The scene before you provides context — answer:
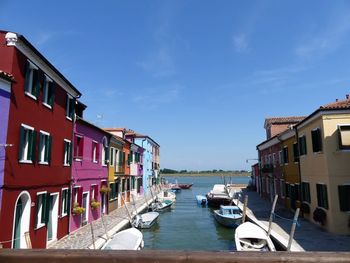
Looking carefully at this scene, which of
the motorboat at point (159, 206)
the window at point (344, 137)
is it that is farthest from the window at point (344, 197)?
the motorboat at point (159, 206)

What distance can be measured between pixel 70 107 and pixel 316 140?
1452 cm

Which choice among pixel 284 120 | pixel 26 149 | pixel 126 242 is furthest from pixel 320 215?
pixel 284 120

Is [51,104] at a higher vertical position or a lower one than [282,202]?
higher

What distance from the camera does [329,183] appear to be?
56.0 ft

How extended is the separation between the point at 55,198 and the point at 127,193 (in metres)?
19.1

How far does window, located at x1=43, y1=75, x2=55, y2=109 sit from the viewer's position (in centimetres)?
1427

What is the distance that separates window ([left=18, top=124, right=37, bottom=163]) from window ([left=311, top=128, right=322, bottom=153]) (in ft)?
49.3

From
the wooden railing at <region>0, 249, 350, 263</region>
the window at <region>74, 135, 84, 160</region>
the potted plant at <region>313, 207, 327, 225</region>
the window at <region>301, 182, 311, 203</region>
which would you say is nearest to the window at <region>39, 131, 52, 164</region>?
the window at <region>74, 135, 84, 160</region>

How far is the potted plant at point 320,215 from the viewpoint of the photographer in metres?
17.9

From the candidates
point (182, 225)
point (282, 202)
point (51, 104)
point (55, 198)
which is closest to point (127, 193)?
point (182, 225)

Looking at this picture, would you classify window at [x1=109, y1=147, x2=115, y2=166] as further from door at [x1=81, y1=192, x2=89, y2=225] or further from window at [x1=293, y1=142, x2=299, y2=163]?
window at [x1=293, y1=142, x2=299, y2=163]

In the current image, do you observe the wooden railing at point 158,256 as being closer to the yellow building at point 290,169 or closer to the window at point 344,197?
the window at point 344,197

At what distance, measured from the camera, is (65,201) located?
17.3 m

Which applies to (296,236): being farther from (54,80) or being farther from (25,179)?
(54,80)
